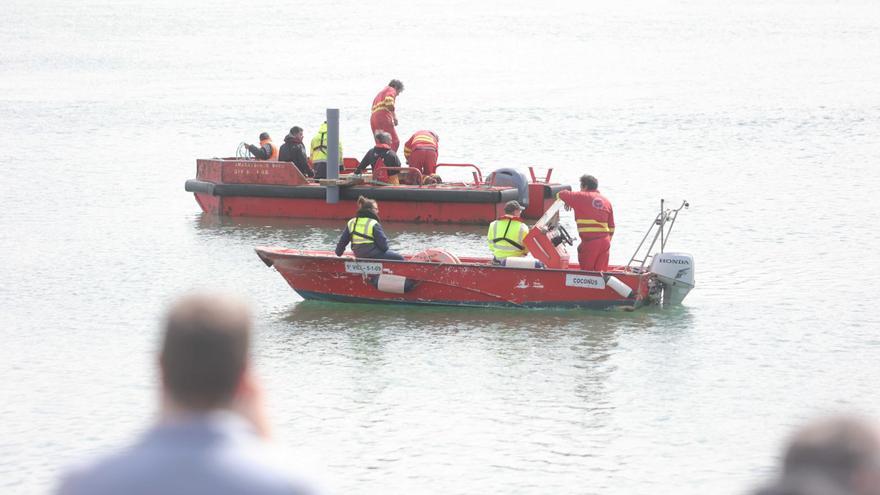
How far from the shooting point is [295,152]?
20312 mm

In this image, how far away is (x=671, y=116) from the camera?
37.1 metres

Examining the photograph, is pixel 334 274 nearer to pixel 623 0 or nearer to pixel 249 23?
pixel 249 23

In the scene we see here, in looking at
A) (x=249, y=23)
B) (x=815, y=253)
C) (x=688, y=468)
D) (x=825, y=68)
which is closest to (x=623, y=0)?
(x=249, y=23)

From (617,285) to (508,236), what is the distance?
44.4 inches

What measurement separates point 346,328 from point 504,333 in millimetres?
1506

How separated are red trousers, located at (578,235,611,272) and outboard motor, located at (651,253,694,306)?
500mm

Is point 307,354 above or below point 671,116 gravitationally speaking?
Result: below

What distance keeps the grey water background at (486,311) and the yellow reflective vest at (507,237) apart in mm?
614

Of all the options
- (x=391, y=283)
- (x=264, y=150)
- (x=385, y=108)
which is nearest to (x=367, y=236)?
(x=391, y=283)

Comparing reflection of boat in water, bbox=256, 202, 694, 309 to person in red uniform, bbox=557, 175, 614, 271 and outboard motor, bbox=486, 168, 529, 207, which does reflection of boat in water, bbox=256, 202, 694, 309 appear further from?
outboard motor, bbox=486, 168, 529, 207

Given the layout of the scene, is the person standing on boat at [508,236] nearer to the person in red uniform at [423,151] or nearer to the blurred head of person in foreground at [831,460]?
the person in red uniform at [423,151]

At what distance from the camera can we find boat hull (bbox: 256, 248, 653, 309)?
1343cm

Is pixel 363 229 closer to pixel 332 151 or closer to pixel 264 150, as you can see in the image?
pixel 332 151

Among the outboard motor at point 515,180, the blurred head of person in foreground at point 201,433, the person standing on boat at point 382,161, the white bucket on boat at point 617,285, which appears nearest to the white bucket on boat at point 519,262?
the white bucket on boat at point 617,285
